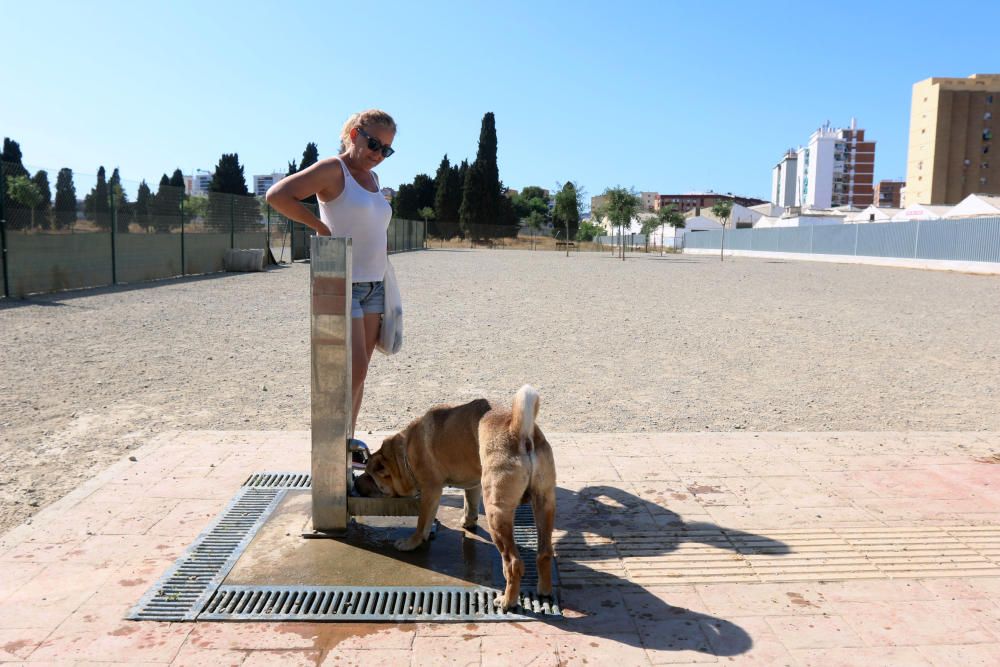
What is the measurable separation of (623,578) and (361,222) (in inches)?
82.9

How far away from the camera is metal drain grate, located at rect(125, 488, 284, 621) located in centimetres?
271

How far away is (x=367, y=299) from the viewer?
12.7ft

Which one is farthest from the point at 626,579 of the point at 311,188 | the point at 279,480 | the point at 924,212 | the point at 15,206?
the point at 924,212

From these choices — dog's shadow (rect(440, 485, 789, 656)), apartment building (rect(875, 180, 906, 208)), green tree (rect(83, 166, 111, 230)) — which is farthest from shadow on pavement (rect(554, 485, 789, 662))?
apartment building (rect(875, 180, 906, 208))

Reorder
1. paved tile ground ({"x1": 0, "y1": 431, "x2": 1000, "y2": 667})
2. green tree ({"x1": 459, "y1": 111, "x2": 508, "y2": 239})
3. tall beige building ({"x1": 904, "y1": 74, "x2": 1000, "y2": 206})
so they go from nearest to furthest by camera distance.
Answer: paved tile ground ({"x1": 0, "y1": 431, "x2": 1000, "y2": 667}), green tree ({"x1": 459, "y1": 111, "x2": 508, "y2": 239}), tall beige building ({"x1": 904, "y1": 74, "x2": 1000, "y2": 206})

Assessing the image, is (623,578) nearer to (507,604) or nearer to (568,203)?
(507,604)

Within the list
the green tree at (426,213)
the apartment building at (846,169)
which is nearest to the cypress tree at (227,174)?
the green tree at (426,213)

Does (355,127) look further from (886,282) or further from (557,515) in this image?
(886,282)

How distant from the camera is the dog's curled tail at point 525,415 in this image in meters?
2.81

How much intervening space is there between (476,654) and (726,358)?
22.9 ft

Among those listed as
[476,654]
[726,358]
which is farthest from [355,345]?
[726,358]

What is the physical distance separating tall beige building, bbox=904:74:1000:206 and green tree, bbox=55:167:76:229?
9615 centimetres

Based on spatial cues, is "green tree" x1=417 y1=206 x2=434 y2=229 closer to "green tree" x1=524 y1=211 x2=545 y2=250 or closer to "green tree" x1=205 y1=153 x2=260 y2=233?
"green tree" x1=524 y1=211 x2=545 y2=250

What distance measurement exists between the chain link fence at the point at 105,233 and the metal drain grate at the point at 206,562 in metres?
13.2
